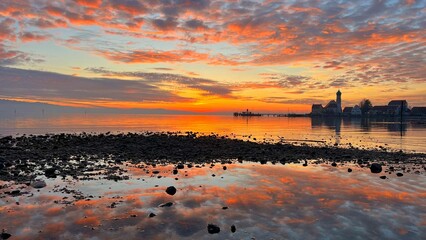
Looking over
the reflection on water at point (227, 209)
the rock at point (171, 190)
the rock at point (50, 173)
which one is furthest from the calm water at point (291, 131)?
the rock at point (50, 173)

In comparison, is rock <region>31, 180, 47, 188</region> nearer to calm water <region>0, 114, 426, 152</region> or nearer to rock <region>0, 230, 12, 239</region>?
rock <region>0, 230, 12, 239</region>

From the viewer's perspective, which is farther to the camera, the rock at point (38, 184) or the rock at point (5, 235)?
the rock at point (38, 184)

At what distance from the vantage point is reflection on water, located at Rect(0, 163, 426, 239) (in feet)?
29.5

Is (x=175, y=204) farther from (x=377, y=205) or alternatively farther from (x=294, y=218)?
(x=377, y=205)

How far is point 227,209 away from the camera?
1123 centimetres

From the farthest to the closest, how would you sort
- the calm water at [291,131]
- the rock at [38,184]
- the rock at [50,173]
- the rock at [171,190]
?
the calm water at [291,131]
the rock at [50,173]
the rock at [38,184]
the rock at [171,190]

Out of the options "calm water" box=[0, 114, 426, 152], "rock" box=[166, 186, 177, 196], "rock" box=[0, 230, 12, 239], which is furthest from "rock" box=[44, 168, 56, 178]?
"calm water" box=[0, 114, 426, 152]

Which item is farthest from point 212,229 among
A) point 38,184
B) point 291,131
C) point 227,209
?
point 291,131

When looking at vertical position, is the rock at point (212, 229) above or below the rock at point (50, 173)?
below

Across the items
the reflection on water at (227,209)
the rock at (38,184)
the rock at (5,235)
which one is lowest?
the reflection on water at (227,209)

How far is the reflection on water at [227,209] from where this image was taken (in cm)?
898

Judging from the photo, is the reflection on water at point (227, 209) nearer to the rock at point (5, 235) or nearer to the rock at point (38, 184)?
the rock at point (5, 235)

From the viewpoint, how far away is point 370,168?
66.4ft

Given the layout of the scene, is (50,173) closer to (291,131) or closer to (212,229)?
(212,229)
